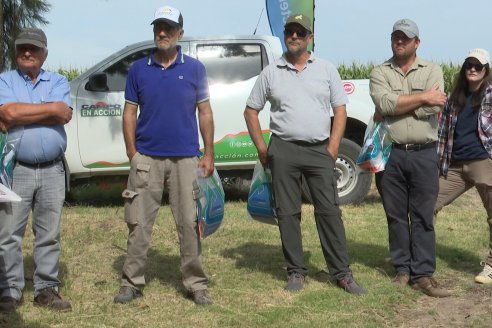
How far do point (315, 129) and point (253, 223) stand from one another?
117 inches

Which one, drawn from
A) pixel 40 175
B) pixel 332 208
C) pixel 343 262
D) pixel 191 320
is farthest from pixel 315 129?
pixel 40 175

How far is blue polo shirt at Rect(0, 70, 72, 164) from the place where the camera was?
5004mm

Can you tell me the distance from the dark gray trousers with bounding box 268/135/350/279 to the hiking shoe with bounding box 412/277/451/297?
1.89 feet

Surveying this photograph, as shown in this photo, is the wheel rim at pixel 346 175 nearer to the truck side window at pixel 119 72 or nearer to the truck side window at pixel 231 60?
the truck side window at pixel 231 60

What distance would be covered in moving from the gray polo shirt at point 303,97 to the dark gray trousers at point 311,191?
0.37ft

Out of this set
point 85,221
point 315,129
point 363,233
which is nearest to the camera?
point 315,129

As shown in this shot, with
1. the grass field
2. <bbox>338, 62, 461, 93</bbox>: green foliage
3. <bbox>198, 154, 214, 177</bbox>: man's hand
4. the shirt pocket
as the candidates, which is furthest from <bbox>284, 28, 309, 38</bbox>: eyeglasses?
<bbox>338, 62, 461, 93</bbox>: green foliage

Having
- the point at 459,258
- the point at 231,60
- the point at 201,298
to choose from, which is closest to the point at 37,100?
Answer: the point at 201,298

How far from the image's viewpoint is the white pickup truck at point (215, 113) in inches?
352

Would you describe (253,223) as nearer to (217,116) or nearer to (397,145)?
(217,116)

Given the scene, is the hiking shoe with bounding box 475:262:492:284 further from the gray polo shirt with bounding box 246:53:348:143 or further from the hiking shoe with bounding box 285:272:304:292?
the gray polo shirt with bounding box 246:53:348:143

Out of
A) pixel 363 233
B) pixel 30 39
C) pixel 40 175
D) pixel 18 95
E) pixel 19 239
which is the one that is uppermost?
pixel 30 39

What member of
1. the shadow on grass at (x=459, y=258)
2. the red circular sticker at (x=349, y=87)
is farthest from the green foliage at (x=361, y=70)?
the shadow on grass at (x=459, y=258)

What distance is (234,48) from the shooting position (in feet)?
30.6
